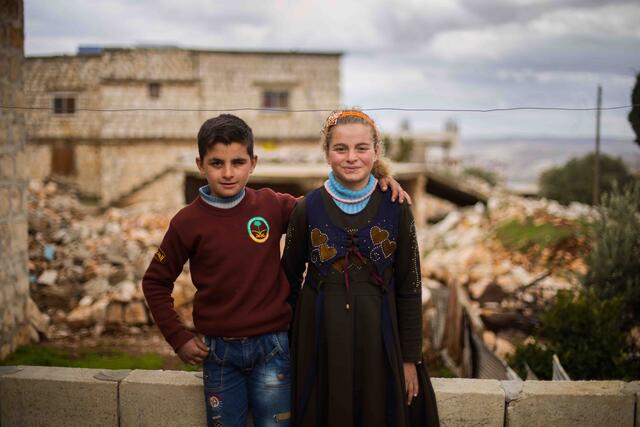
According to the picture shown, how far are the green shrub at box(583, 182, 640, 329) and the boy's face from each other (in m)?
4.52

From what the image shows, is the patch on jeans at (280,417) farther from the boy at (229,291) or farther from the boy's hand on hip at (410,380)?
the boy's hand on hip at (410,380)

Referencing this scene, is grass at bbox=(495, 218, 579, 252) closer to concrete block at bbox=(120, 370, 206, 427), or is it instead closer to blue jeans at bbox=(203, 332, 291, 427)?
concrete block at bbox=(120, 370, 206, 427)

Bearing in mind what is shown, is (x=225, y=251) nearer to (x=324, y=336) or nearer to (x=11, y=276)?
(x=324, y=336)

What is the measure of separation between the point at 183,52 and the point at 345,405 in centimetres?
2091

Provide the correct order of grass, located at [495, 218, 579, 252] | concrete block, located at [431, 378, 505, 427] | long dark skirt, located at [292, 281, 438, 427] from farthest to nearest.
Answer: grass, located at [495, 218, 579, 252] → concrete block, located at [431, 378, 505, 427] → long dark skirt, located at [292, 281, 438, 427]

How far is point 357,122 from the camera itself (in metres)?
2.50

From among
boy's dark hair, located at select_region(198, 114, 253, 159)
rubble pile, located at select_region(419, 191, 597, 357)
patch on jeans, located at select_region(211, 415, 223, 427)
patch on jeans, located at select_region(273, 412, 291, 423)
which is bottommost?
rubble pile, located at select_region(419, 191, 597, 357)

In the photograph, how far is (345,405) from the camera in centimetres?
242

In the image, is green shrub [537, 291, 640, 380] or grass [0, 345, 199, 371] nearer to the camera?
green shrub [537, 291, 640, 380]

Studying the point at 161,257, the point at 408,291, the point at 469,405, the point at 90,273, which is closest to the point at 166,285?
the point at 161,257

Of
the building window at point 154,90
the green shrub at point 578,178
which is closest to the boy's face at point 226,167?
the green shrub at point 578,178

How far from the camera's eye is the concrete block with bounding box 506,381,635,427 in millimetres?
3008

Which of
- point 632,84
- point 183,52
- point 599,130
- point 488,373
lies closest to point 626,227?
point 599,130

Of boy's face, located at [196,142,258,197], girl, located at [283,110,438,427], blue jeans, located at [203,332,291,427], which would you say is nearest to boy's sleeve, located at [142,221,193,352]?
blue jeans, located at [203,332,291,427]
